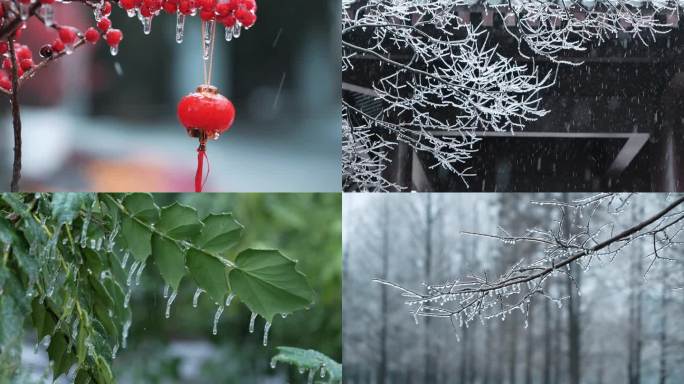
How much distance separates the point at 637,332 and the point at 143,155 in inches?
53.4

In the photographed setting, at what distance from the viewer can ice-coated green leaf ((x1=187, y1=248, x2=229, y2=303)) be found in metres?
1.00

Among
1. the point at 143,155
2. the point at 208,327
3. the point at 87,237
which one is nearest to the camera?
the point at 87,237

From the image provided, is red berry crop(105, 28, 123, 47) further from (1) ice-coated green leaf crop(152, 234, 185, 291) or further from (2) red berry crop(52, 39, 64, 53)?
(1) ice-coated green leaf crop(152, 234, 185, 291)

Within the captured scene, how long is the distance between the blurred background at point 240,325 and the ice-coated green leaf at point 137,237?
118cm

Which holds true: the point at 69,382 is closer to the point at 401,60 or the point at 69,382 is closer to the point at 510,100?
the point at 401,60

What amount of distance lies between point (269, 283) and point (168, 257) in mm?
137

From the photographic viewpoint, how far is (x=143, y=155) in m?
1.99

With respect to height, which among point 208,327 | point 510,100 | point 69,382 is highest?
point 510,100

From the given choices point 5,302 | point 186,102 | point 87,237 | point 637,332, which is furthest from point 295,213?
point 5,302

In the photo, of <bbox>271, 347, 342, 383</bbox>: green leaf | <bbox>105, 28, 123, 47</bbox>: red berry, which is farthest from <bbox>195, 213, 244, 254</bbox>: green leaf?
<bbox>105, 28, 123, 47</bbox>: red berry

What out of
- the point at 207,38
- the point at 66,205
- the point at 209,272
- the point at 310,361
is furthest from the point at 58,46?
the point at 207,38

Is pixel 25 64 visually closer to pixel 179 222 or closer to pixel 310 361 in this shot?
pixel 179 222

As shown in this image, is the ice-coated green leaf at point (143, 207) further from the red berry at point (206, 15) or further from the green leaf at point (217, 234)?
the red berry at point (206, 15)

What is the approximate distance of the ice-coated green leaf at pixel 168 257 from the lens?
101 cm
